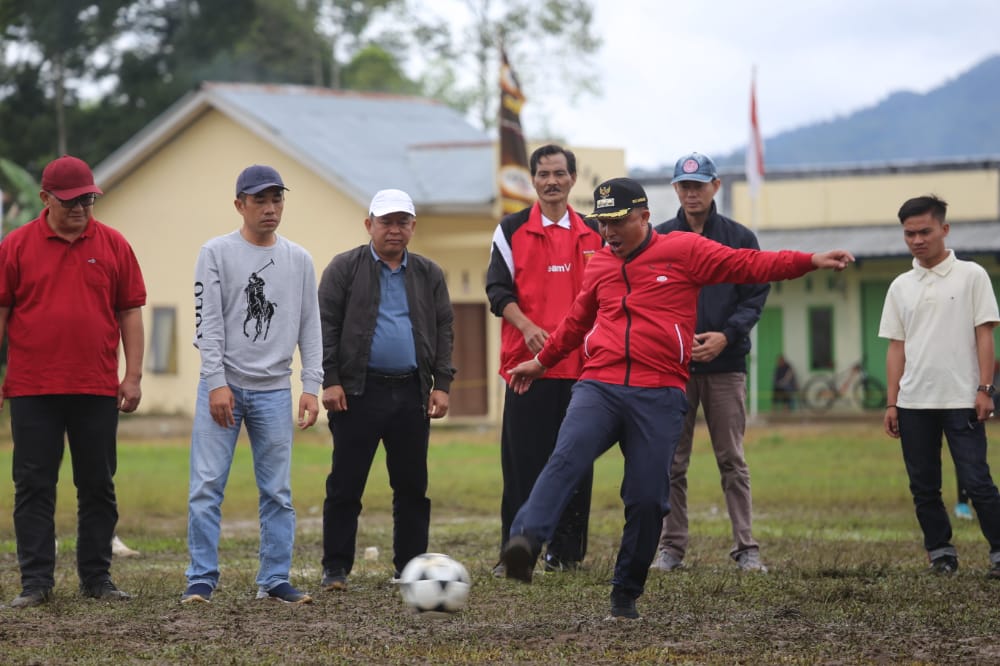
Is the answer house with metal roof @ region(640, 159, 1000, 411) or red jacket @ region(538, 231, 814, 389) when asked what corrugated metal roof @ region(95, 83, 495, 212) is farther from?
red jacket @ region(538, 231, 814, 389)

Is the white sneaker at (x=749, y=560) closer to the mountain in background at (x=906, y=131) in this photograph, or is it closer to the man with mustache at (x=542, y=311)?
the man with mustache at (x=542, y=311)

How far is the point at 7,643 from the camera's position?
6.66 meters

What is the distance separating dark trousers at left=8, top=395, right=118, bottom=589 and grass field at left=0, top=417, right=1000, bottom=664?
0.83 ft

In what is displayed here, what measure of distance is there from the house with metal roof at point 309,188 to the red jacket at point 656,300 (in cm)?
2240

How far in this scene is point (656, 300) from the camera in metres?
7.41

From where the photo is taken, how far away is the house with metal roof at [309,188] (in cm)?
3119

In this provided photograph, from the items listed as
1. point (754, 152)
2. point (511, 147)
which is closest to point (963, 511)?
point (511, 147)

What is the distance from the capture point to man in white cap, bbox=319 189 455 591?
8555mm

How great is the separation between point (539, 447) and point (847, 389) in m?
26.3

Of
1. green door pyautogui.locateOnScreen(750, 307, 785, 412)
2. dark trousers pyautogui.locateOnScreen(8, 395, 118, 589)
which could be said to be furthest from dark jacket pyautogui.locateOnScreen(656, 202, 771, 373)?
green door pyautogui.locateOnScreen(750, 307, 785, 412)

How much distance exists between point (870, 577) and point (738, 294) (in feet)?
6.12

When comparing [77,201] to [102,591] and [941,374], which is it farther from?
[941,374]

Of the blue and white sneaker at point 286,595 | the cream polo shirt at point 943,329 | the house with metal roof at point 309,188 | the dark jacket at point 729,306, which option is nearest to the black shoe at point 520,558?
the blue and white sneaker at point 286,595

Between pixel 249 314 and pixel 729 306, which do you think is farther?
pixel 729 306
